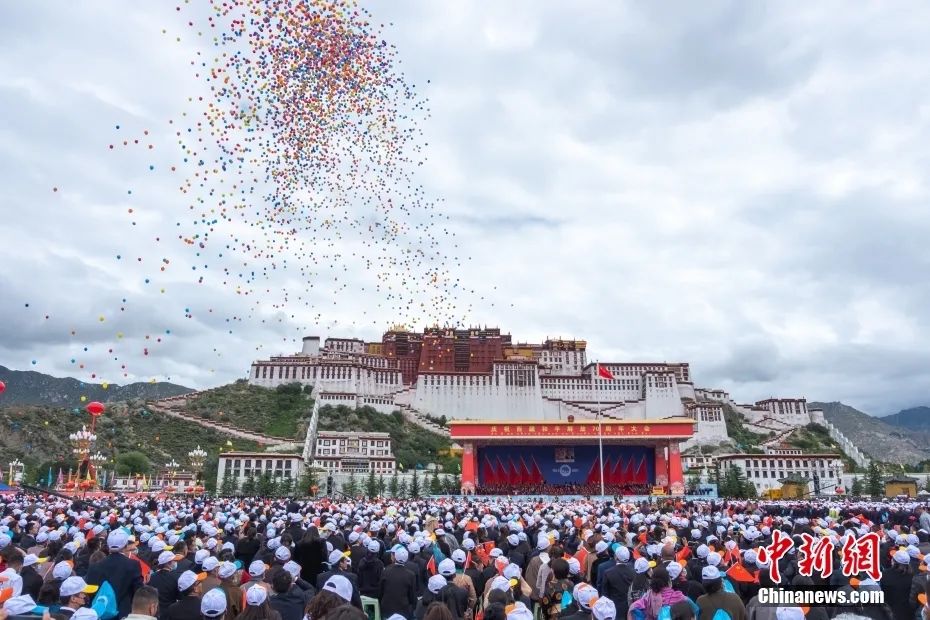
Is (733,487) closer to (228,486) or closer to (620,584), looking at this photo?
(228,486)

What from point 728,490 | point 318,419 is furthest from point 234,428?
point 728,490

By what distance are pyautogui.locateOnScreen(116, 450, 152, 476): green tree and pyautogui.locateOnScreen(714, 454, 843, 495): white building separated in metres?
56.2

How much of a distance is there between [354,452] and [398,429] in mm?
13931

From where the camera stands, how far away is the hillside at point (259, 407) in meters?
84.8

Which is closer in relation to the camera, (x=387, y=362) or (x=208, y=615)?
(x=208, y=615)

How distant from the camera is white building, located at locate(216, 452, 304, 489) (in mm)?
62406

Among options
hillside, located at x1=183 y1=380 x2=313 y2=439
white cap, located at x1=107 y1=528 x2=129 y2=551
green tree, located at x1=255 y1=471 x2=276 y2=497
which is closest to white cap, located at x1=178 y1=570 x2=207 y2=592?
white cap, located at x1=107 y1=528 x2=129 y2=551

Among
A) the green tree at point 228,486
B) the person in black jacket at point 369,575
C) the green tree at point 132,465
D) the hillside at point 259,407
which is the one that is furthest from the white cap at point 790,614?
the hillside at point 259,407

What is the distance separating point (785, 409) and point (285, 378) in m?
78.9

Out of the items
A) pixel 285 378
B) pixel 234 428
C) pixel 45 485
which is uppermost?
pixel 285 378

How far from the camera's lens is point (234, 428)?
8131 cm

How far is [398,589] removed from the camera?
7855 millimetres

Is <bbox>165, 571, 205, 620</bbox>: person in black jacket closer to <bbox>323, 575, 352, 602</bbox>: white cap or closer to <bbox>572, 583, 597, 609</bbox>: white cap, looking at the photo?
<bbox>323, 575, 352, 602</bbox>: white cap

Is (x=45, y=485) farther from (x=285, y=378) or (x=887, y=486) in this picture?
(x=887, y=486)
